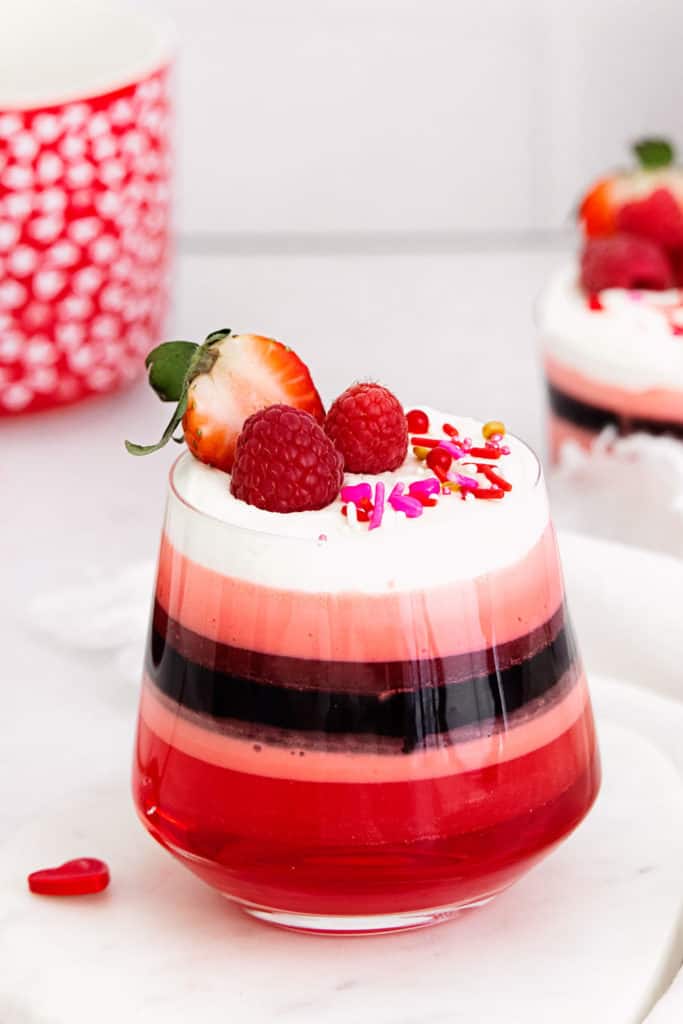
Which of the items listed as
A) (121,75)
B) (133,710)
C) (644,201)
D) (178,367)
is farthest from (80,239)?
(178,367)

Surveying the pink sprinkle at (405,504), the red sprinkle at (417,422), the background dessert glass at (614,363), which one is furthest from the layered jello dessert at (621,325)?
the pink sprinkle at (405,504)

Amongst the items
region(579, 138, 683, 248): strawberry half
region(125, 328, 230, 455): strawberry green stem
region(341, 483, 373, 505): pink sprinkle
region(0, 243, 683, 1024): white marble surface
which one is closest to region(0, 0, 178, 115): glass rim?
region(0, 243, 683, 1024): white marble surface

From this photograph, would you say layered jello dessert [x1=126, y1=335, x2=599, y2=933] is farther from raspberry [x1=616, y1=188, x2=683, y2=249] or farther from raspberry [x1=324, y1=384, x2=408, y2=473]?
raspberry [x1=616, y1=188, x2=683, y2=249]

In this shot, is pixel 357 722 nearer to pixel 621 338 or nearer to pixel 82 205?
pixel 621 338

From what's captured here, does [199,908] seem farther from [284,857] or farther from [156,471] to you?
[156,471]

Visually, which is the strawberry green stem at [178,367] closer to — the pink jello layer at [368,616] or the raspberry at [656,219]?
the pink jello layer at [368,616]

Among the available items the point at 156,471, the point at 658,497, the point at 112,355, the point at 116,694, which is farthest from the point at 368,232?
Answer: the point at 116,694
